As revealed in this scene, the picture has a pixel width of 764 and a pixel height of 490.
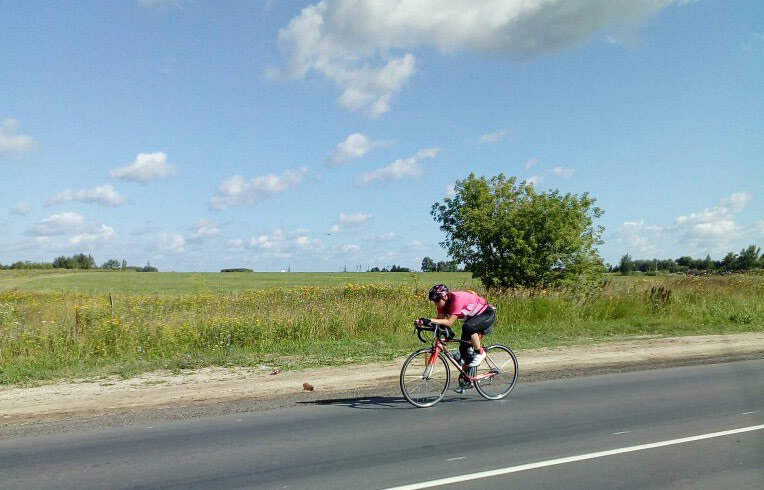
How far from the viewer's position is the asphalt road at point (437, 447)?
648cm

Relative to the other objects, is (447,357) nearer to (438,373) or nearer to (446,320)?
(438,373)

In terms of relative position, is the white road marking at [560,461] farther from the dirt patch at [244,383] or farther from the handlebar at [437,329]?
the dirt patch at [244,383]

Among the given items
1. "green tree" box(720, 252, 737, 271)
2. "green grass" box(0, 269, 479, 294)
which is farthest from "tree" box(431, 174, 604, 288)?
"green tree" box(720, 252, 737, 271)

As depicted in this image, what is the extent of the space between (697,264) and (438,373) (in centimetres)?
7413

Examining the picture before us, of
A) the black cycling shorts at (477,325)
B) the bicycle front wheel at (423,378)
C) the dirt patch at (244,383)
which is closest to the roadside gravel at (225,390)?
the dirt patch at (244,383)

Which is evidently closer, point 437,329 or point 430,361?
point 437,329

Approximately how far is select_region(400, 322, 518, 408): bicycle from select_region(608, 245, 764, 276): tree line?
4322 cm

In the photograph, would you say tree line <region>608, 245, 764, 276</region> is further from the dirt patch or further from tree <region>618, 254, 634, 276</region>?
the dirt patch

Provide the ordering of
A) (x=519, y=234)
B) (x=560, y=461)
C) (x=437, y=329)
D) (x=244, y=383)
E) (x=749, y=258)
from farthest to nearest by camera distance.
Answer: (x=749, y=258) < (x=519, y=234) < (x=244, y=383) < (x=437, y=329) < (x=560, y=461)

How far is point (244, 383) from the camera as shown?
40.1 feet

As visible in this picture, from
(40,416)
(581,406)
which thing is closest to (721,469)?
(581,406)

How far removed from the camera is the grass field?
14.3 meters

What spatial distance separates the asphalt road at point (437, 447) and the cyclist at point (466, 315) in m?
0.75

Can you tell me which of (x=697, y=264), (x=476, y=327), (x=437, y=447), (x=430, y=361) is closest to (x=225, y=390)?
(x=430, y=361)
